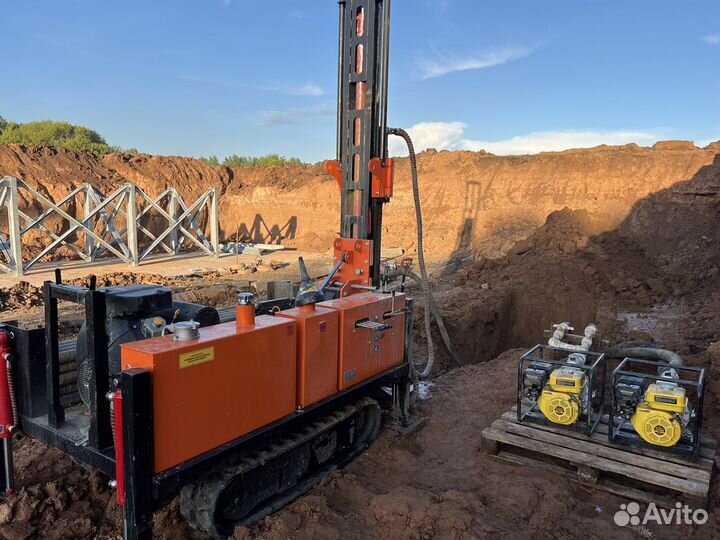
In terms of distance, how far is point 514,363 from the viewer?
7449 millimetres

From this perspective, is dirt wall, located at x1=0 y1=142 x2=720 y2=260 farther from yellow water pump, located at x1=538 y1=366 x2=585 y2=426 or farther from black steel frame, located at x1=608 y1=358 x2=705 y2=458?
yellow water pump, located at x1=538 y1=366 x2=585 y2=426

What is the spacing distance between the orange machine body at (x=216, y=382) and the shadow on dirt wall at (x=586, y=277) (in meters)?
6.48

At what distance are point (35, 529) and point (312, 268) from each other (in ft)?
43.2

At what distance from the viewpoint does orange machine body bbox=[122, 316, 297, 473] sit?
2912mm

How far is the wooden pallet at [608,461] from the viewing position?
3945 millimetres

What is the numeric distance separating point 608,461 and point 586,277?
798cm

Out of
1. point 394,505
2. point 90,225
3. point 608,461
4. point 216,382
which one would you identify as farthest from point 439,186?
point 216,382

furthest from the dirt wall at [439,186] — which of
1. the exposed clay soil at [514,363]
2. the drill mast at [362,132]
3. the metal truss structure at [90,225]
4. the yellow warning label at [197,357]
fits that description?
the yellow warning label at [197,357]

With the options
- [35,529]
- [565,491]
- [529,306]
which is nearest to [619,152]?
[529,306]

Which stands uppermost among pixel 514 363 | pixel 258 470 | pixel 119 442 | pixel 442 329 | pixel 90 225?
pixel 90 225

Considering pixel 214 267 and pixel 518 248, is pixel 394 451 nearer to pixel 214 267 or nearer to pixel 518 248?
pixel 518 248

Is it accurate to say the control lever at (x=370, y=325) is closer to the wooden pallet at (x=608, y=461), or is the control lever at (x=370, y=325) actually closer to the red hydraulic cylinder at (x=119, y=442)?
the wooden pallet at (x=608, y=461)

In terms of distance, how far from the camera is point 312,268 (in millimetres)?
16609

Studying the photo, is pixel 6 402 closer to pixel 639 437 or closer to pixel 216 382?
pixel 216 382
